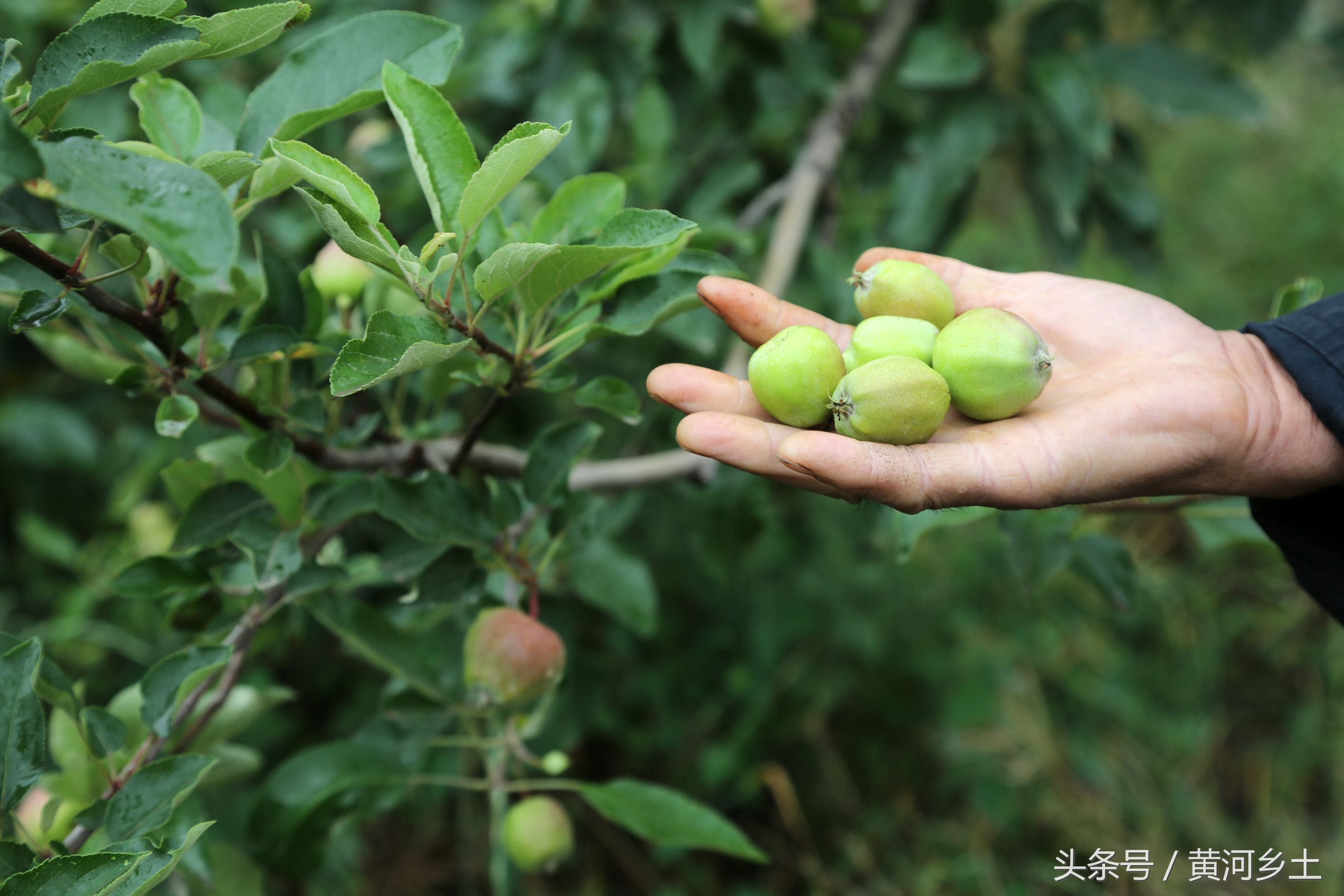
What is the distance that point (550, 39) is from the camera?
5.18 ft

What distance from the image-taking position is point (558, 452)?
89 cm

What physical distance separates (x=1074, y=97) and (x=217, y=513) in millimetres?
1424

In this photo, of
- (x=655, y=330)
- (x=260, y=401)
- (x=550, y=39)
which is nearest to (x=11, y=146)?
(x=260, y=401)

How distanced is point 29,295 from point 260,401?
0.68 feet

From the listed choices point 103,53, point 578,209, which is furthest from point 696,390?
point 103,53

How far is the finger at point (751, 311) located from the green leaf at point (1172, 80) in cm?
109

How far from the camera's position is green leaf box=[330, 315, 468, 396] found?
59cm

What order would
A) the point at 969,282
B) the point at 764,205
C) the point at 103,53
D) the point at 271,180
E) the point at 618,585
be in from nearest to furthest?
the point at 103,53 → the point at 271,180 → the point at 969,282 → the point at 618,585 → the point at 764,205

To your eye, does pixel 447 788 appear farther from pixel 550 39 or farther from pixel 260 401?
pixel 550 39

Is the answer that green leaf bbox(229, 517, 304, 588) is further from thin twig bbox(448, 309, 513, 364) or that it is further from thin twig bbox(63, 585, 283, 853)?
thin twig bbox(448, 309, 513, 364)

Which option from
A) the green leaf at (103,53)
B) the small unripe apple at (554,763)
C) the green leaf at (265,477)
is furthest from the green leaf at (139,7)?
the small unripe apple at (554,763)

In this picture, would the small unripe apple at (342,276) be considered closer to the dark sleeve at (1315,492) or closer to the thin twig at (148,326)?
the thin twig at (148,326)

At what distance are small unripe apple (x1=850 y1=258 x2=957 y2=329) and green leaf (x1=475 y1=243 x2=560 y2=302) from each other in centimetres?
40

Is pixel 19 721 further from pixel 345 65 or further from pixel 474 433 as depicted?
pixel 345 65
